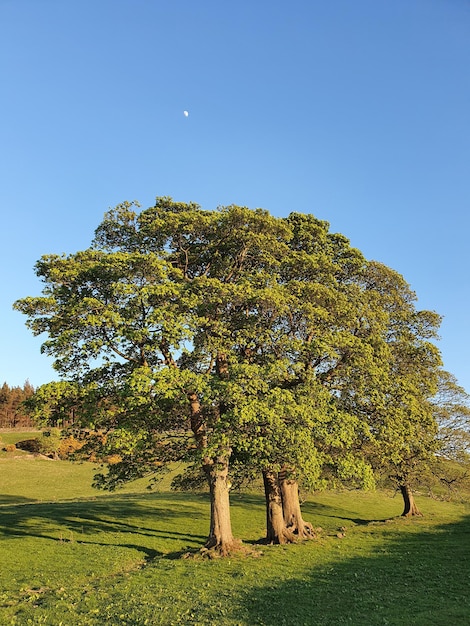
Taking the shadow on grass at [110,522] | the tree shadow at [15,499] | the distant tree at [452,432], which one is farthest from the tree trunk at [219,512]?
the tree shadow at [15,499]

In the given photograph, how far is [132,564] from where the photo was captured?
86.1 ft

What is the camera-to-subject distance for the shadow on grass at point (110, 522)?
33.7 m

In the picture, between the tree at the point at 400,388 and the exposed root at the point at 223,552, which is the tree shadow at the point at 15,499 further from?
the tree at the point at 400,388

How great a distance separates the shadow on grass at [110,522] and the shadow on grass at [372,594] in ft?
36.2

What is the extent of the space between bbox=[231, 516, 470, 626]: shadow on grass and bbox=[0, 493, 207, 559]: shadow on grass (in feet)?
36.2

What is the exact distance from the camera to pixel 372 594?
19031 mm

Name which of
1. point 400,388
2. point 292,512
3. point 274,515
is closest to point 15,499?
point 292,512

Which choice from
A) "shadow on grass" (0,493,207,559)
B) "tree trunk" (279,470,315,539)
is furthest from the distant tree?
"shadow on grass" (0,493,207,559)

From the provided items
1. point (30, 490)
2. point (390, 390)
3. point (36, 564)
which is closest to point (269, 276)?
point (390, 390)

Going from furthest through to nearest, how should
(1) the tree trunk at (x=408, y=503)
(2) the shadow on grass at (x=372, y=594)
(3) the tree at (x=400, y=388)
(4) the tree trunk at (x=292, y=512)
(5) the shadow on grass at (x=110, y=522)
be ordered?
(1) the tree trunk at (x=408, y=503) < (5) the shadow on grass at (x=110, y=522) < (4) the tree trunk at (x=292, y=512) < (3) the tree at (x=400, y=388) < (2) the shadow on grass at (x=372, y=594)

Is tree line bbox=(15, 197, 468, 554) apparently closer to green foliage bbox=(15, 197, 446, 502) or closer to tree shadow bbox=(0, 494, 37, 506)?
green foliage bbox=(15, 197, 446, 502)

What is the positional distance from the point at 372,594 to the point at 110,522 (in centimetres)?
2704

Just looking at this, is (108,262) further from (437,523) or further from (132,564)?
(437,523)

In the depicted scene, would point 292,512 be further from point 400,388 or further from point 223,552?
point 400,388
